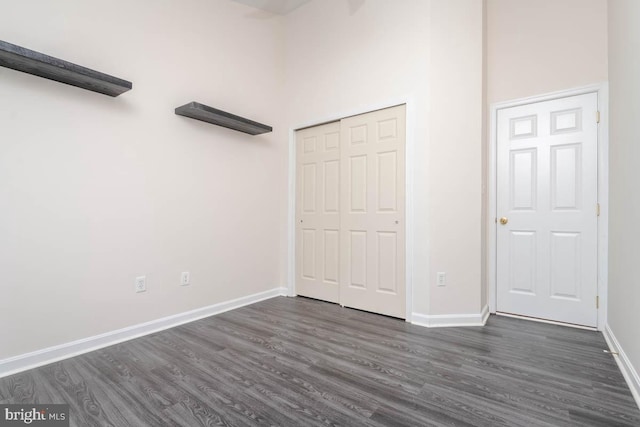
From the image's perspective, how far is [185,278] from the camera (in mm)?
2834

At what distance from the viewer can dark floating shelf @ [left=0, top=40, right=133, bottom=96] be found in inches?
67.7

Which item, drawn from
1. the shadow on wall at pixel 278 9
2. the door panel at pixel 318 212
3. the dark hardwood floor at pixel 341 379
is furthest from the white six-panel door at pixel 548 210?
the shadow on wall at pixel 278 9

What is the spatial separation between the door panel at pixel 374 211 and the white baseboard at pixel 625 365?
148 centimetres

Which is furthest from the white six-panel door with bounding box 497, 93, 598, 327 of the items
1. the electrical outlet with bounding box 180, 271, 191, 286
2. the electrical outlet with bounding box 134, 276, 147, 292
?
the electrical outlet with bounding box 134, 276, 147, 292

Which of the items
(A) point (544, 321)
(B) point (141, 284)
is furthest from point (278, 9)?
(A) point (544, 321)

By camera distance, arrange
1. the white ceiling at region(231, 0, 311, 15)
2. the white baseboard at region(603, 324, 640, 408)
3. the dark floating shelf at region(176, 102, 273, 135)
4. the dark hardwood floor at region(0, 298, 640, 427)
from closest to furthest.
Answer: the dark hardwood floor at region(0, 298, 640, 427)
the white baseboard at region(603, 324, 640, 408)
the dark floating shelf at region(176, 102, 273, 135)
the white ceiling at region(231, 0, 311, 15)

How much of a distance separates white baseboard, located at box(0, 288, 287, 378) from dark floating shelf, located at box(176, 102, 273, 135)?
184 centimetres

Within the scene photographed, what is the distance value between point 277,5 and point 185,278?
3262 millimetres

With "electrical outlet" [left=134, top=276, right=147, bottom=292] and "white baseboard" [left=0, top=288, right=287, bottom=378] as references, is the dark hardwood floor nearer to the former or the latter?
"white baseboard" [left=0, top=288, right=287, bottom=378]

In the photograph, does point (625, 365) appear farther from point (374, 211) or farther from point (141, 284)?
point (141, 284)

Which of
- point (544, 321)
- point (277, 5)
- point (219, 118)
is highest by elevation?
point (277, 5)

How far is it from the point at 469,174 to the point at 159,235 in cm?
284

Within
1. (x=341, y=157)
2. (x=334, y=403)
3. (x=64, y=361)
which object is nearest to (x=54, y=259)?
(x=64, y=361)

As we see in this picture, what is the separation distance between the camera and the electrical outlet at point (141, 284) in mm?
2498
